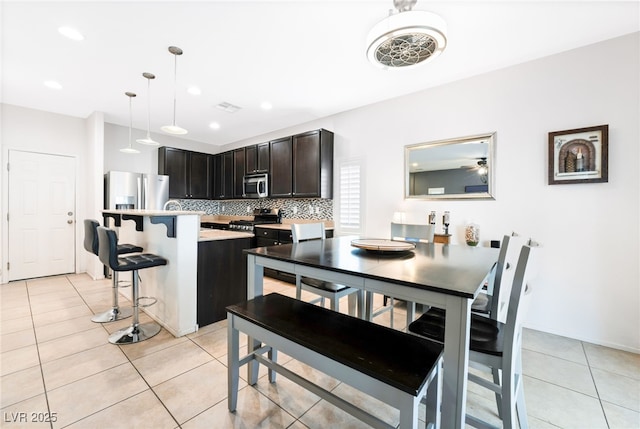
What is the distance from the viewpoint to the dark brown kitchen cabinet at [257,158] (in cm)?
493

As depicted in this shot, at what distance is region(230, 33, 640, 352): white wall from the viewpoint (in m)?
2.26

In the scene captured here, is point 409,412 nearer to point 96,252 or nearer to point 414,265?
point 414,265

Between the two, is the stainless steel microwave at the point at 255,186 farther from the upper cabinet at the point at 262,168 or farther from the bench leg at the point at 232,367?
the bench leg at the point at 232,367

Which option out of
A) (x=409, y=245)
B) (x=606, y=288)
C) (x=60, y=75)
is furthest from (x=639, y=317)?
(x=60, y=75)

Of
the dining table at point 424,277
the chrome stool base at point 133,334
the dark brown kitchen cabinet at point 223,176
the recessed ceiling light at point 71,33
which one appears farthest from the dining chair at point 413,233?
the dark brown kitchen cabinet at point 223,176

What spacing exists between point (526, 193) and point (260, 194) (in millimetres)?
3990

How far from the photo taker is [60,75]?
3092mm

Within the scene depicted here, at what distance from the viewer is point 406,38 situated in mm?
1479

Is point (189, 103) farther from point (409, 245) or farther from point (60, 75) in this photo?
point (409, 245)

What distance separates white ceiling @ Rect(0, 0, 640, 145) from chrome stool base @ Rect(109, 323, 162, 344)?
270 centimetres

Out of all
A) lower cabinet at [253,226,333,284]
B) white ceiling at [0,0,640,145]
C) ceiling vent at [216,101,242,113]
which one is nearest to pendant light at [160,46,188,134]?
white ceiling at [0,0,640,145]

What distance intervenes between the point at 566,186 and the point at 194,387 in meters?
3.59

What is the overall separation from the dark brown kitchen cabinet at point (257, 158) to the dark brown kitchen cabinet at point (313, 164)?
29.8 inches

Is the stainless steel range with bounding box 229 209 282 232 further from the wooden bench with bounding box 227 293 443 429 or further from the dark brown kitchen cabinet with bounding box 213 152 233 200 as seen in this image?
the wooden bench with bounding box 227 293 443 429
